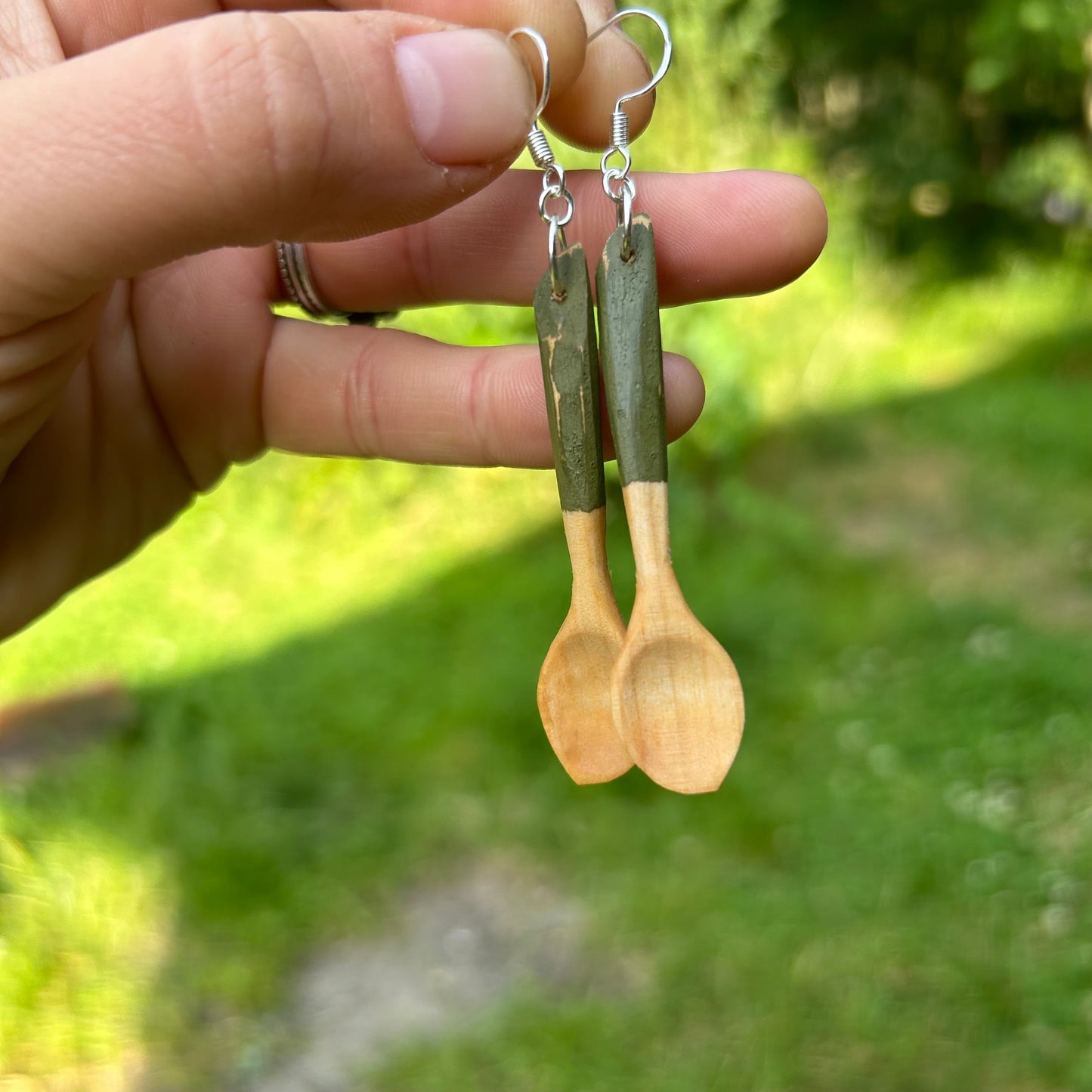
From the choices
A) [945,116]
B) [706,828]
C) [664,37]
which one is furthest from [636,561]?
[945,116]

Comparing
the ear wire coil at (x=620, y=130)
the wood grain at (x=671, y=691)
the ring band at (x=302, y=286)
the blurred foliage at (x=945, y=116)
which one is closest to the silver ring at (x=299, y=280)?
the ring band at (x=302, y=286)

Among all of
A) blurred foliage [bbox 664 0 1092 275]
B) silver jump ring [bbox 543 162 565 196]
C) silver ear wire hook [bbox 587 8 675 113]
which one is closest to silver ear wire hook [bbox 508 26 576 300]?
silver jump ring [bbox 543 162 565 196]

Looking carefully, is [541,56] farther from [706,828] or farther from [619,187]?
[706,828]

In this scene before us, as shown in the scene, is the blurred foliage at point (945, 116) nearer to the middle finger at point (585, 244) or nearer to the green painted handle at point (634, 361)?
the middle finger at point (585, 244)

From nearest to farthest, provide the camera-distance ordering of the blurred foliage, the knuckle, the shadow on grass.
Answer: the knuckle, the shadow on grass, the blurred foliage

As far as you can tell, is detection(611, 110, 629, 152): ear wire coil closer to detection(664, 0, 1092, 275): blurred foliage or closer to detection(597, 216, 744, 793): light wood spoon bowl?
detection(597, 216, 744, 793): light wood spoon bowl
